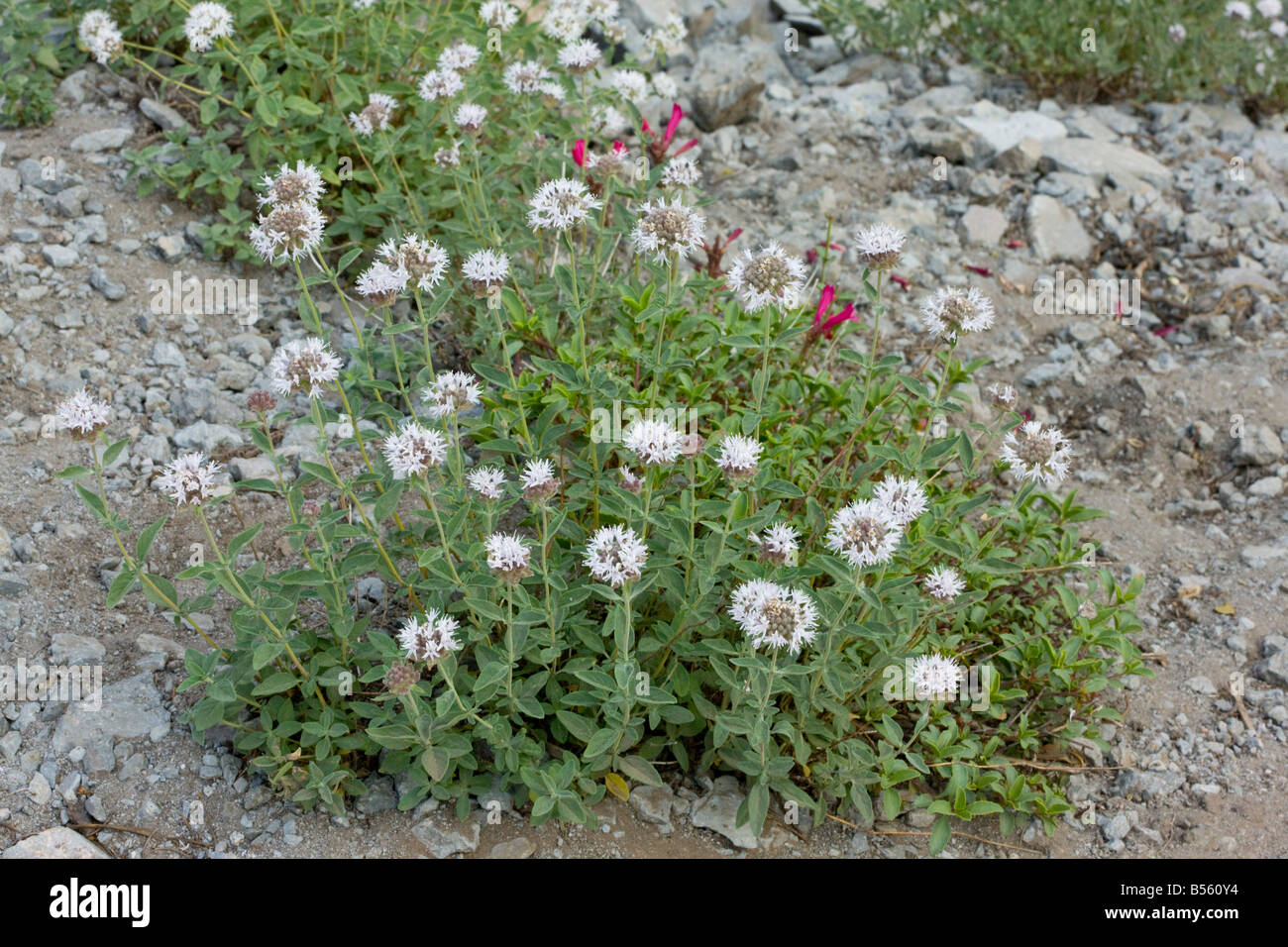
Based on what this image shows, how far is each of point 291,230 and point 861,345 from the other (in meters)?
2.94

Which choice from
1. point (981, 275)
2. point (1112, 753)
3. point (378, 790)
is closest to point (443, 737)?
point (378, 790)

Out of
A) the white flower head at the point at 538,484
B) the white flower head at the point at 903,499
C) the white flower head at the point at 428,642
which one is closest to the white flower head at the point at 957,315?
the white flower head at the point at 903,499

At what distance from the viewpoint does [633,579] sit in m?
2.95

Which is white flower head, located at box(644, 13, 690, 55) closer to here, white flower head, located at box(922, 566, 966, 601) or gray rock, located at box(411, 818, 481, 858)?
white flower head, located at box(922, 566, 966, 601)

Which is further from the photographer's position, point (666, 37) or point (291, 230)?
point (666, 37)

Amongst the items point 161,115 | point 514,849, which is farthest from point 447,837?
point 161,115

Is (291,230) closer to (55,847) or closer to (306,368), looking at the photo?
(306,368)

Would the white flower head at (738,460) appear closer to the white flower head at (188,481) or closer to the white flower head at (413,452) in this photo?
the white flower head at (413,452)

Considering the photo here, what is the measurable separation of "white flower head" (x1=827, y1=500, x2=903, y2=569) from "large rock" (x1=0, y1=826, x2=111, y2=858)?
2221 millimetres

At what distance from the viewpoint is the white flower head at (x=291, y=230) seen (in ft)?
10.4

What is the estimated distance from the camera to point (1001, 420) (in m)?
3.42

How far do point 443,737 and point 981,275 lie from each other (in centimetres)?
391

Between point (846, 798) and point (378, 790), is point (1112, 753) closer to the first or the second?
point (846, 798)

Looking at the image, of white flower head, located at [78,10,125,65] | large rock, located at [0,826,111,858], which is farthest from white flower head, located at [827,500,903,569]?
white flower head, located at [78,10,125,65]
